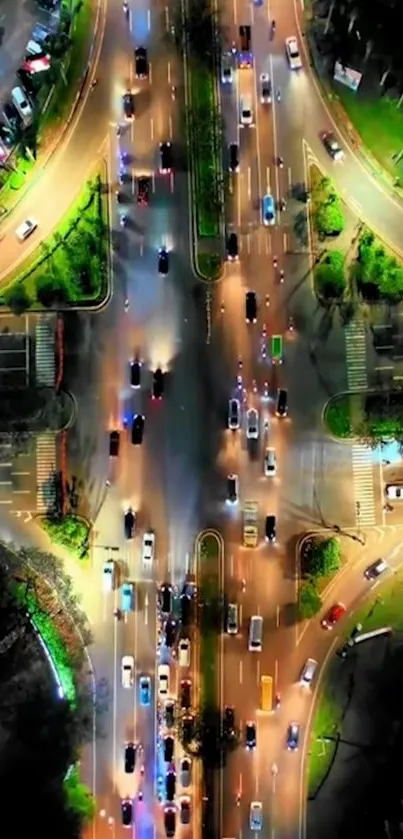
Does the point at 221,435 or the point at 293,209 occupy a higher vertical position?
the point at 293,209

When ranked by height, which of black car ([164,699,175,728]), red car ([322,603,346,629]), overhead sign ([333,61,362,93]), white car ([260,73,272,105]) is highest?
overhead sign ([333,61,362,93])

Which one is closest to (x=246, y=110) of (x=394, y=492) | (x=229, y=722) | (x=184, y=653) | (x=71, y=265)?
(x=71, y=265)

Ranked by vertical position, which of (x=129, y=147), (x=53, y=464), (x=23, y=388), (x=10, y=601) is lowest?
(x=10, y=601)

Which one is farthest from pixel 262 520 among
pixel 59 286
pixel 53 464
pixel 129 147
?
pixel 129 147

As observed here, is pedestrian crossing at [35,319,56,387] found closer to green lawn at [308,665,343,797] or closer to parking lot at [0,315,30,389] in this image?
parking lot at [0,315,30,389]

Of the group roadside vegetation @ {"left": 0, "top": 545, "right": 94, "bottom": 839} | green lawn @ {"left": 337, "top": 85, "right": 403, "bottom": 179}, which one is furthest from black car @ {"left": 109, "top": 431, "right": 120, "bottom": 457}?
green lawn @ {"left": 337, "top": 85, "right": 403, "bottom": 179}

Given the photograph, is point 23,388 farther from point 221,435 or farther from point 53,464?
point 221,435

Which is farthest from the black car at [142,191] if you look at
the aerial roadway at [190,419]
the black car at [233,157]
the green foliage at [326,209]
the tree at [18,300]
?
the green foliage at [326,209]
